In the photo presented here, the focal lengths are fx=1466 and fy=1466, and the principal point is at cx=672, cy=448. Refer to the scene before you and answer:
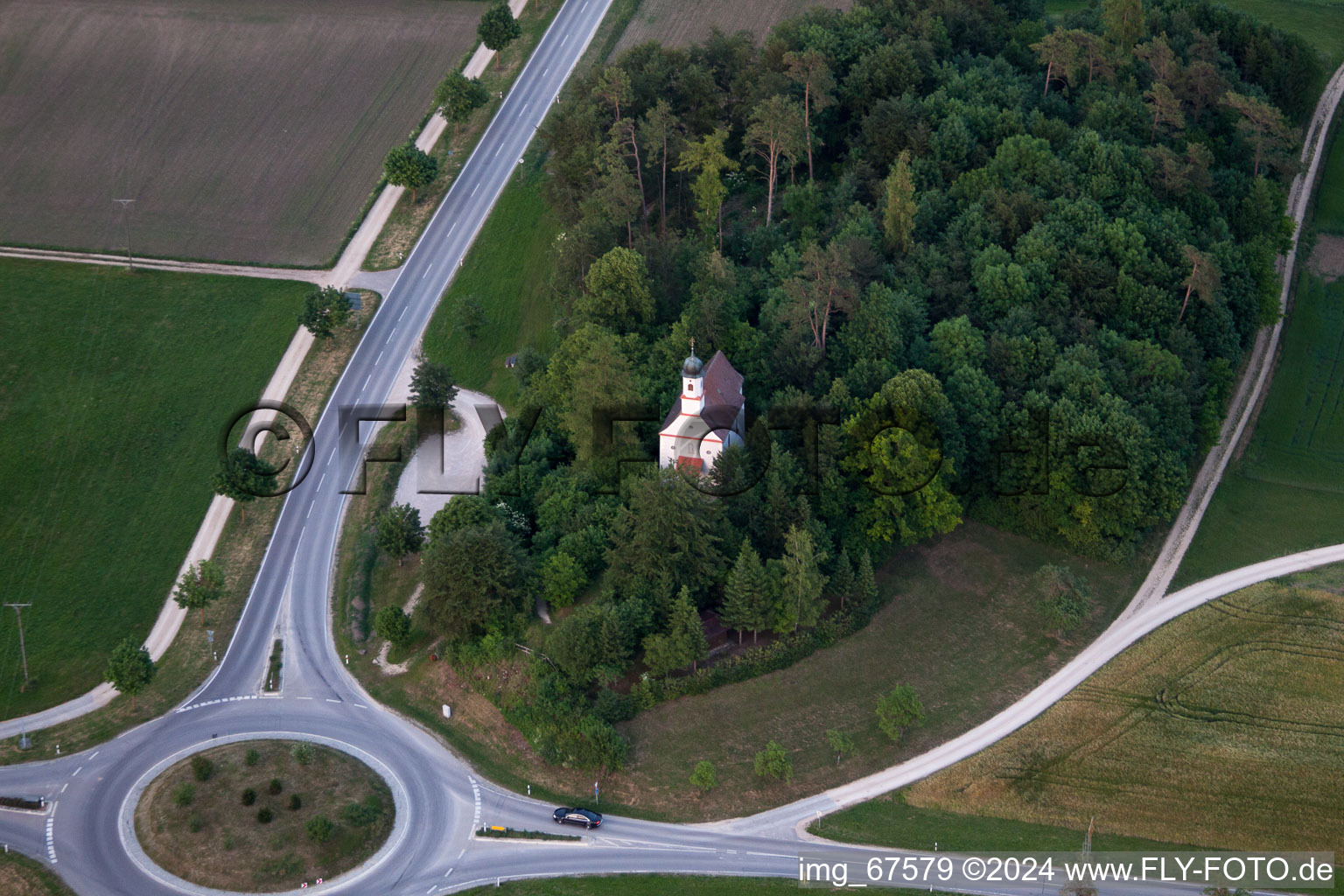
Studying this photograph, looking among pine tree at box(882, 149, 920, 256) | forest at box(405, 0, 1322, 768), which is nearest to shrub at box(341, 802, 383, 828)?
forest at box(405, 0, 1322, 768)

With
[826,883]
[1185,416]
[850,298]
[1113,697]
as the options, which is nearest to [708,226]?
[850,298]

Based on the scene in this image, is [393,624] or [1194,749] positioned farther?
[393,624]

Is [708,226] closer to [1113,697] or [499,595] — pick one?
[499,595]

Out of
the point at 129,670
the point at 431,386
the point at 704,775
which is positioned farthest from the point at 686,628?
the point at 129,670

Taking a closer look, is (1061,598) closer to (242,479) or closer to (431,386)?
(431,386)

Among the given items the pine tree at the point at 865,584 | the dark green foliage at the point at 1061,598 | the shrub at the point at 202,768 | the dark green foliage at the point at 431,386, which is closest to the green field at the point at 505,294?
the dark green foliage at the point at 431,386

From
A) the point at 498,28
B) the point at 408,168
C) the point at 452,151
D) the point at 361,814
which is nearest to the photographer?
the point at 361,814

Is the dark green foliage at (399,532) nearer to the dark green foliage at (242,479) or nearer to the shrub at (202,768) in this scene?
the dark green foliage at (242,479)

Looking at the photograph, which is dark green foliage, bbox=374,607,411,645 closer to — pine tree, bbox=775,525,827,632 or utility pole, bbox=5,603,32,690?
utility pole, bbox=5,603,32,690
